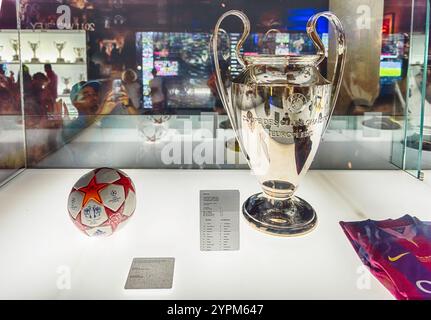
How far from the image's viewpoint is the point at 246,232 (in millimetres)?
1225

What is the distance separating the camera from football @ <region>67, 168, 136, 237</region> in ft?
3.60

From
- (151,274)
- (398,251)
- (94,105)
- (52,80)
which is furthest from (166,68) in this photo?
(398,251)

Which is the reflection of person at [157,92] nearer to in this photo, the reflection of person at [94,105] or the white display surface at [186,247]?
the reflection of person at [94,105]

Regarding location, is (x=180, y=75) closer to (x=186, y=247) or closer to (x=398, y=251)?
(x=186, y=247)

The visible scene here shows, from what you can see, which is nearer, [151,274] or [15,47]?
[151,274]

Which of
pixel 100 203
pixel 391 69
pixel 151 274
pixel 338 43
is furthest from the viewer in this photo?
pixel 391 69

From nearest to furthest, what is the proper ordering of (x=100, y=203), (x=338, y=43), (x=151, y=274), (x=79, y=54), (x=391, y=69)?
(x=151, y=274) → (x=100, y=203) → (x=338, y=43) → (x=79, y=54) → (x=391, y=69)

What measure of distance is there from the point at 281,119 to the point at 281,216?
284mm

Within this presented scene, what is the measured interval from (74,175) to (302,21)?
3.50 feet

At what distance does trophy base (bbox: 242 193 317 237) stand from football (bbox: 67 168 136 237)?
36 centimetres

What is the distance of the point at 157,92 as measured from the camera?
1.79 meters

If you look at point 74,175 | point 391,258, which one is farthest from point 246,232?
point 74,175
